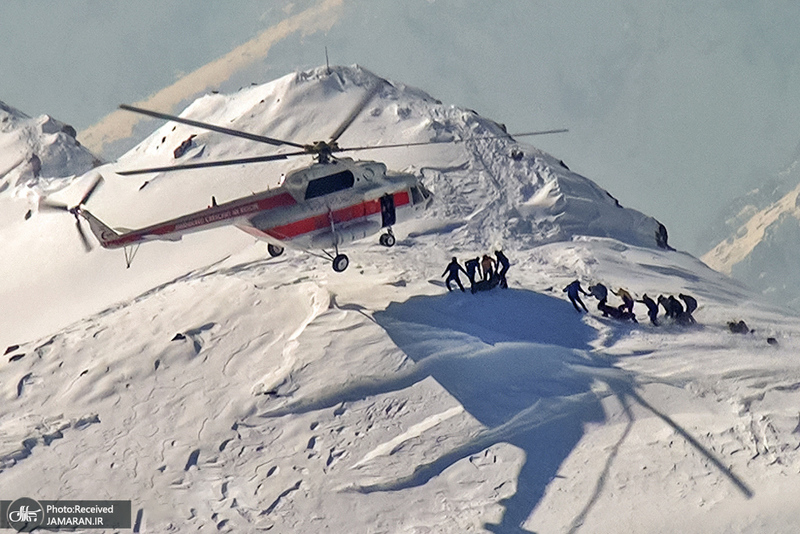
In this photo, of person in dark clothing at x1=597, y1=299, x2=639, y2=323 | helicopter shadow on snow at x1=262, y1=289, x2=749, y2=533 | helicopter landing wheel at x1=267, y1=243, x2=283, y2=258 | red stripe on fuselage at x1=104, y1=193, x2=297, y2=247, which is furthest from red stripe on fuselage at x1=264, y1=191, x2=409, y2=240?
person in dark clothing at x1=597, y1=299, x2=639, y2=323

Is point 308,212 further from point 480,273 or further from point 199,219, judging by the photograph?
point 480,273

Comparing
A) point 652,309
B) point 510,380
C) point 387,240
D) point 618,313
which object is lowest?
point 510,380

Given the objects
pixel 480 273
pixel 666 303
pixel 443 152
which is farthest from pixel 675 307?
pixel 443 152

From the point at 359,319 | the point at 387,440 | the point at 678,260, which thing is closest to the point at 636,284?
the point at 678,260

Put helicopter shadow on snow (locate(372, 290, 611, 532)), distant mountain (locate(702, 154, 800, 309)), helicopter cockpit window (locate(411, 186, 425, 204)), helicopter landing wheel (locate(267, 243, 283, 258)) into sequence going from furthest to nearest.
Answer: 1. distant mountain (locate(702, 154, 800, 309))
2. helicopter landing wheel (locate(267, 243, 283, 258))
3. helicopter cockpit window (locate(411, 186, 425, 204))
4. helicopter shadow on snow (locate(372, 290, 611, 532))

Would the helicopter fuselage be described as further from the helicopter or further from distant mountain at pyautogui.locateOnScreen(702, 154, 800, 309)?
distant mountain at pyautogui.locateOnScreen(702, 154, 800, 309)

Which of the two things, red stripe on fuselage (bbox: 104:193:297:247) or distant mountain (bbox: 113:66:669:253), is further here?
distant mountain (bbox: 113:66:669:253)
